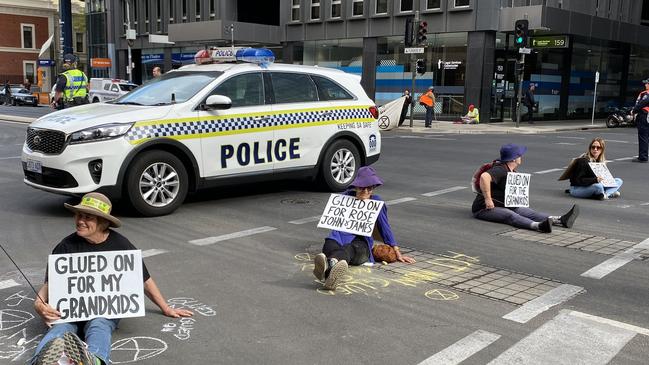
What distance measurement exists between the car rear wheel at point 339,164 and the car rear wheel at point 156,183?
2.37 m

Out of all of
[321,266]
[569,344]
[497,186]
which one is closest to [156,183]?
[321,266]

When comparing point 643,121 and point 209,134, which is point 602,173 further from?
point 209,134

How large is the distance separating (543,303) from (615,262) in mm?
1702

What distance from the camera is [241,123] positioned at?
8.01 metres

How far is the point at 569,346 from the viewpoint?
12.9ft

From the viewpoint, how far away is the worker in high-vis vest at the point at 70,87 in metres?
12.3

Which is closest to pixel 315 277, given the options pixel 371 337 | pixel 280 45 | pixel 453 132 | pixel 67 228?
pixel 371 337

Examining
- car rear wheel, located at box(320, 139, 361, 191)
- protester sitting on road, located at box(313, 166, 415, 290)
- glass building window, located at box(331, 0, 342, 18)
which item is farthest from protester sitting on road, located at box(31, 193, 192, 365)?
glass building window, located at box(331, 0, 342, 18)

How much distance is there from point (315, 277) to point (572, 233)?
357 centimetres

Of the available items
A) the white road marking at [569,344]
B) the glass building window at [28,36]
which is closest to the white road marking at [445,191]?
the white road marking at [569,344]

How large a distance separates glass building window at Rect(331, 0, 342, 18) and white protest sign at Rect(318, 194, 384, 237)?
3105 centimetres

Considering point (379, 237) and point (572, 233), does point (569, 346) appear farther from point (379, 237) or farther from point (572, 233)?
point (572, 233)

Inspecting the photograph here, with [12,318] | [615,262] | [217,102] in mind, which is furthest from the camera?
[217,102]

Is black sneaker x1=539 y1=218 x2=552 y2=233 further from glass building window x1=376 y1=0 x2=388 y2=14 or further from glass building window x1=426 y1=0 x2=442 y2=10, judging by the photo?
glass building window x1=376 y1=0 x2=388 y2=14
